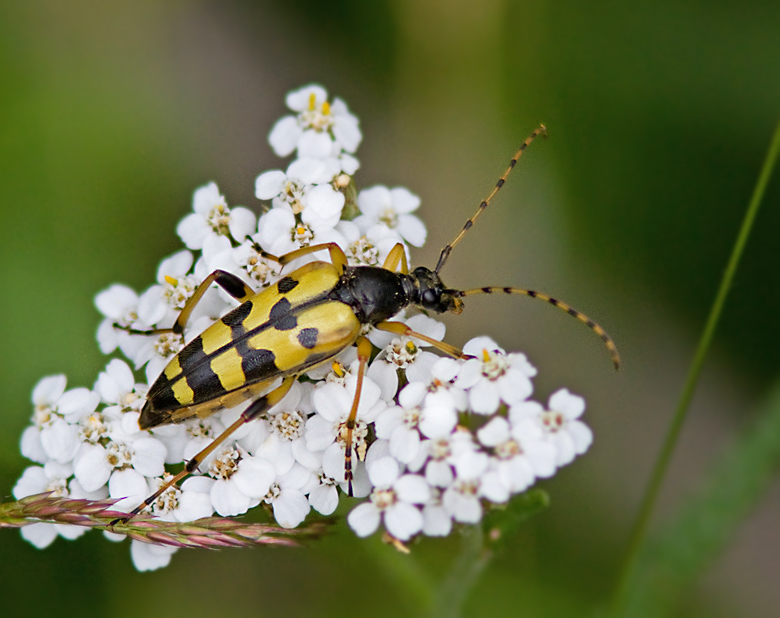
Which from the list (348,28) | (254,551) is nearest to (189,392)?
(254,551)

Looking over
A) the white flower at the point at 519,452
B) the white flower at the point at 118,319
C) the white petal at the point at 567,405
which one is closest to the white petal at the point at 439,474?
the white flower at the point at 519,452

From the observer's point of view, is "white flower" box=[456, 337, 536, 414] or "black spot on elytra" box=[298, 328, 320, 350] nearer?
"white flower" box=[456, 337, 536, 414]

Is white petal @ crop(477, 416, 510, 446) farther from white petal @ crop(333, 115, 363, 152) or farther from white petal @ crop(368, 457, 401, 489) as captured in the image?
white petal @ crop(333, 115, 363, 152)

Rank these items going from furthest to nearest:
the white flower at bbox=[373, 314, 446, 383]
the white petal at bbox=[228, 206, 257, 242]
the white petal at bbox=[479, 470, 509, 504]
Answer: the white petal at bbox=[228, 206, 257, 242], the white flower at bbox=[373, 314, 446, 383], the white petal at bbox=[479, 470, 509, 504]

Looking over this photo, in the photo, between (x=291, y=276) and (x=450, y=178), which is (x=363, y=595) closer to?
(x=291, y=276)

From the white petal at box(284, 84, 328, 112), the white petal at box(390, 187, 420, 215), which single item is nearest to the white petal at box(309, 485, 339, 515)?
the white petal at box(390, 187, 420, 215)

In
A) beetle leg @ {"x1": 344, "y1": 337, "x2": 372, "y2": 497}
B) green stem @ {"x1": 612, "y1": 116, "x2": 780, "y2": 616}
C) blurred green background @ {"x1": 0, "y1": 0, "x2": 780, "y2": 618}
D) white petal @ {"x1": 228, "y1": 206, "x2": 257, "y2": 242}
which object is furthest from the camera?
blurred green background @ {"x1": 0, "y1": 0, "x2": 780, "y2": 618}

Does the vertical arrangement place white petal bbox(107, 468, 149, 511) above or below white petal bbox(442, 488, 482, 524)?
above

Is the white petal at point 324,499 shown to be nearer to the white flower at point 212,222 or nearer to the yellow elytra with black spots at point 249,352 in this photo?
the yellow elytra with black spots at point 249,352
